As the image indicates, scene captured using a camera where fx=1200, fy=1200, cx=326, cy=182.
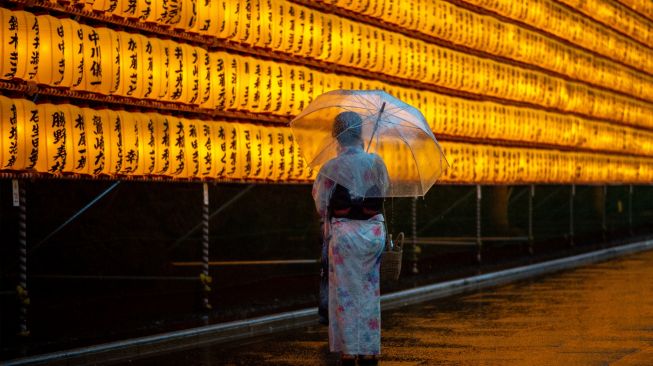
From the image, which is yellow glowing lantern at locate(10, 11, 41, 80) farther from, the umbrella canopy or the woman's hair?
the woman's hair

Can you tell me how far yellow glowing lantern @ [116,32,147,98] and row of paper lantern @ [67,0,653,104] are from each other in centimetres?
41

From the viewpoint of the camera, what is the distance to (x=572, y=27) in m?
33.3

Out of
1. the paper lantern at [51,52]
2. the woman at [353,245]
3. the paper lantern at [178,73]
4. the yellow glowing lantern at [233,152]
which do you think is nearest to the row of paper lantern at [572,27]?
the yellow glowing lantern at [233,152]

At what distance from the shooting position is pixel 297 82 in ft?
66.2

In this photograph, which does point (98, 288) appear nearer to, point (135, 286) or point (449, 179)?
point (135, 286)

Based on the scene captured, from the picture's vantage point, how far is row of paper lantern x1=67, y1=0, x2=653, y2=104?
18.3 metres

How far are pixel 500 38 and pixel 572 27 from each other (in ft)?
18.2

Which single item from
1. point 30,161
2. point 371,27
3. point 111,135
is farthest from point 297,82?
point 30,161

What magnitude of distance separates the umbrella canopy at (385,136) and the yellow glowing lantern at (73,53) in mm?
3799

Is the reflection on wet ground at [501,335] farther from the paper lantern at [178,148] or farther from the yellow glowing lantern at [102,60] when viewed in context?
the yellow glowing lantern at [102,60]

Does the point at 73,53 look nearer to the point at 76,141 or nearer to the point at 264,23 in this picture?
the point at 76,141

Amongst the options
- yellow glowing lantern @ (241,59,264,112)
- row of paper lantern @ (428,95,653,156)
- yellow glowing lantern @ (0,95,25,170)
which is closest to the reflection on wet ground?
yellow glowing lantern @ (0,95,25,170)

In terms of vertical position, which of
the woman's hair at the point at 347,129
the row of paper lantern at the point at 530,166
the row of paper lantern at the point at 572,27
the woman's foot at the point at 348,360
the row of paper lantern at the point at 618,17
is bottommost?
the woman's foot at the point at 348,360

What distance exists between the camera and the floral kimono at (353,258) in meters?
10.4
